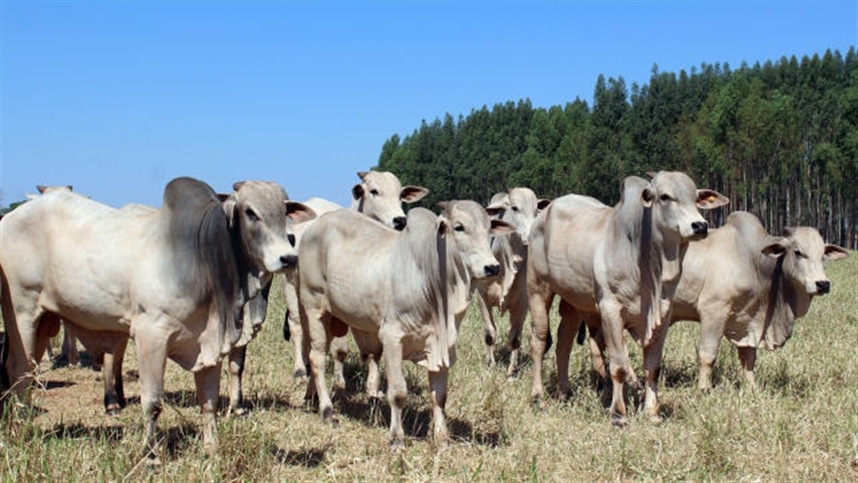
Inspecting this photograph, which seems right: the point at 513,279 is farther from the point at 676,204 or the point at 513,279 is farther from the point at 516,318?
the point at 676,204

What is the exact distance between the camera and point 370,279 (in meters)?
6.31

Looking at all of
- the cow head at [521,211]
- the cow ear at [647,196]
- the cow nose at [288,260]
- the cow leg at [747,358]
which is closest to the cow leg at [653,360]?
the cow ear at [647,196]

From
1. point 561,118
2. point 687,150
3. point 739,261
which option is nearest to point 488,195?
point 561,118

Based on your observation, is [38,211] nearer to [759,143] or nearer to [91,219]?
[91,219]

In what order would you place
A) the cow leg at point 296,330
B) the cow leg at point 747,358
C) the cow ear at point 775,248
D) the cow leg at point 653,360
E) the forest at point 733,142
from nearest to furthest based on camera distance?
the cow leg at point 653,360 < the cow ear at point 775,248 < the cow leg at point 747,358 < the cow leg at point 296,330 < the forest at point 733,142

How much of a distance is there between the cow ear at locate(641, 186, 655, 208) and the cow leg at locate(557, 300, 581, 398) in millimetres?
1851

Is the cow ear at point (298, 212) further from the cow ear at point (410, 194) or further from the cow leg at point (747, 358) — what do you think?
the cow leg at point (747, 358)

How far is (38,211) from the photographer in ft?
18.3

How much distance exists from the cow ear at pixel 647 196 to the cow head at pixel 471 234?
1.32 m

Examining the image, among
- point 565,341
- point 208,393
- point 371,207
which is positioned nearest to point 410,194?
point 371,207

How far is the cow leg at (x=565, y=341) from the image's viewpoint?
7.87 meters

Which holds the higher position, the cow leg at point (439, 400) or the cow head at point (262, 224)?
the cow head at point (262, 224)

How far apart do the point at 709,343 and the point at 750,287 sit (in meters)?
0.68

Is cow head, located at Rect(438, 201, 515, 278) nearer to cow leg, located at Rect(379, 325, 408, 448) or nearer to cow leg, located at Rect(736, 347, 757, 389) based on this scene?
cow leg, located at Rect(379, 325, 408, 448)
